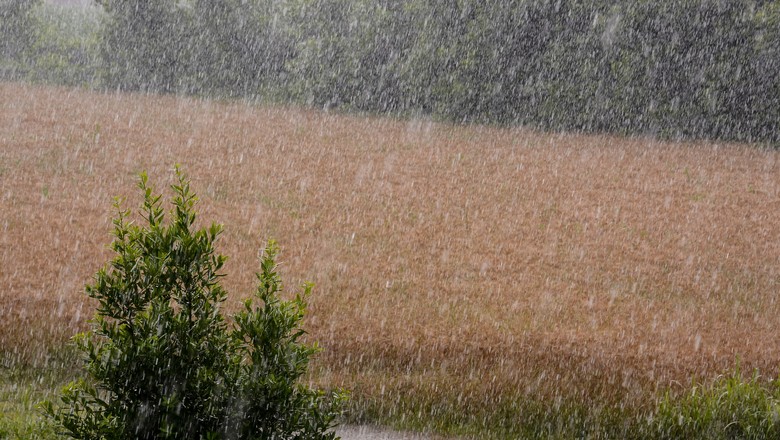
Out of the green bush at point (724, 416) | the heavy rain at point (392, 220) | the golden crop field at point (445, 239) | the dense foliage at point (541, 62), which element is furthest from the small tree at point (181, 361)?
the dense foliage at point (541, 62)

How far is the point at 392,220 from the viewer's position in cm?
1595

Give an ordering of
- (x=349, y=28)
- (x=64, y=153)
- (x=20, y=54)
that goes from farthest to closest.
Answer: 1. (x=20, y=54)
2. (x=349, y=28)
3. (x=64, y=153)

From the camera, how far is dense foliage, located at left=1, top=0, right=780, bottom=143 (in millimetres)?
28141

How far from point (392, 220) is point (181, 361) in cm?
1126

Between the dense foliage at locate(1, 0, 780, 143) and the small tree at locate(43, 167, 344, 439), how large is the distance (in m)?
25.5

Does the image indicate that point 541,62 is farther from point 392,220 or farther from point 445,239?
point 445,239

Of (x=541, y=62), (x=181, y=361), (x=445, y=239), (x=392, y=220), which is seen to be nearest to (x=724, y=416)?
(x=181, y=361)

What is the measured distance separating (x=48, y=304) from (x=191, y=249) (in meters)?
5.98

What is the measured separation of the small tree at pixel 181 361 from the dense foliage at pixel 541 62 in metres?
25.5

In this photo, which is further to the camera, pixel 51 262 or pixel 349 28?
pixel 349 28

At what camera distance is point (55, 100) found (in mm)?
27625

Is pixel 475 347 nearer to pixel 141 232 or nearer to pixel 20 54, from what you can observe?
pixel 141 232

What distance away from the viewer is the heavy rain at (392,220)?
4891 mm

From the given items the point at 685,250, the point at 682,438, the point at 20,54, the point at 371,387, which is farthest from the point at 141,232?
the point at 20,54
